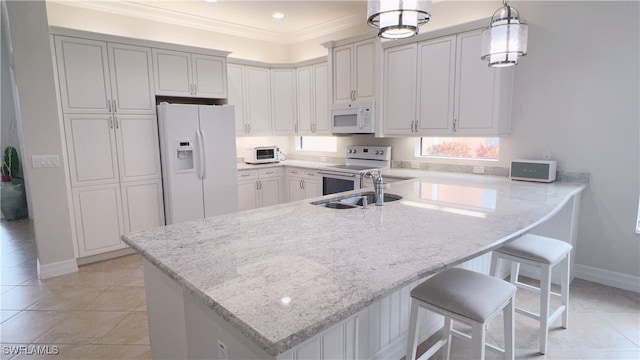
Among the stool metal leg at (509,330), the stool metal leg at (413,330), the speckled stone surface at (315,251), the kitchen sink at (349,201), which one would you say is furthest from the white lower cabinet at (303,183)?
the stool metal leg at (509,330)

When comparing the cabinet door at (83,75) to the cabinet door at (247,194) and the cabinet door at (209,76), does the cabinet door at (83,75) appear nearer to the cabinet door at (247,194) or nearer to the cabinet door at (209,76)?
the cabinet door at (209,76)

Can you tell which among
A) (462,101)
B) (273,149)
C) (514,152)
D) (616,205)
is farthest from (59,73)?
(616,205)

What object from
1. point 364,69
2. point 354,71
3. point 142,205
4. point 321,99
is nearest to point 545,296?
point 364,69

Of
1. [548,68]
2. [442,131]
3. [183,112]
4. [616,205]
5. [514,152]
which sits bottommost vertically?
[616,205]

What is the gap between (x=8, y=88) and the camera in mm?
5738

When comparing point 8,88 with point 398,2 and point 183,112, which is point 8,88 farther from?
point 398,2

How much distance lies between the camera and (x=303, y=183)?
4.84 meters

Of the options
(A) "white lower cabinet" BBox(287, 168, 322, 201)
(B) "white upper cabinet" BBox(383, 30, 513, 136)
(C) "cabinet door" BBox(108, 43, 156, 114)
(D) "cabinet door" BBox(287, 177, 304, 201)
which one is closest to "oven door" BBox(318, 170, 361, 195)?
(A) "white lower cabinet" BBox(287, 168, 322, 201)

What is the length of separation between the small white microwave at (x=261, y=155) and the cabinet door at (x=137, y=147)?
1.39 metres

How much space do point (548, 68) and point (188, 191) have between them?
13.0 ft

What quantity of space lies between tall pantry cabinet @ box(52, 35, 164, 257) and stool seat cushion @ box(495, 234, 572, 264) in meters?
3.63

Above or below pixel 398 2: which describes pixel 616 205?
below

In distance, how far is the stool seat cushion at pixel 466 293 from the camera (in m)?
1.42

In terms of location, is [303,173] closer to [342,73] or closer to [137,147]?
[342,73]
